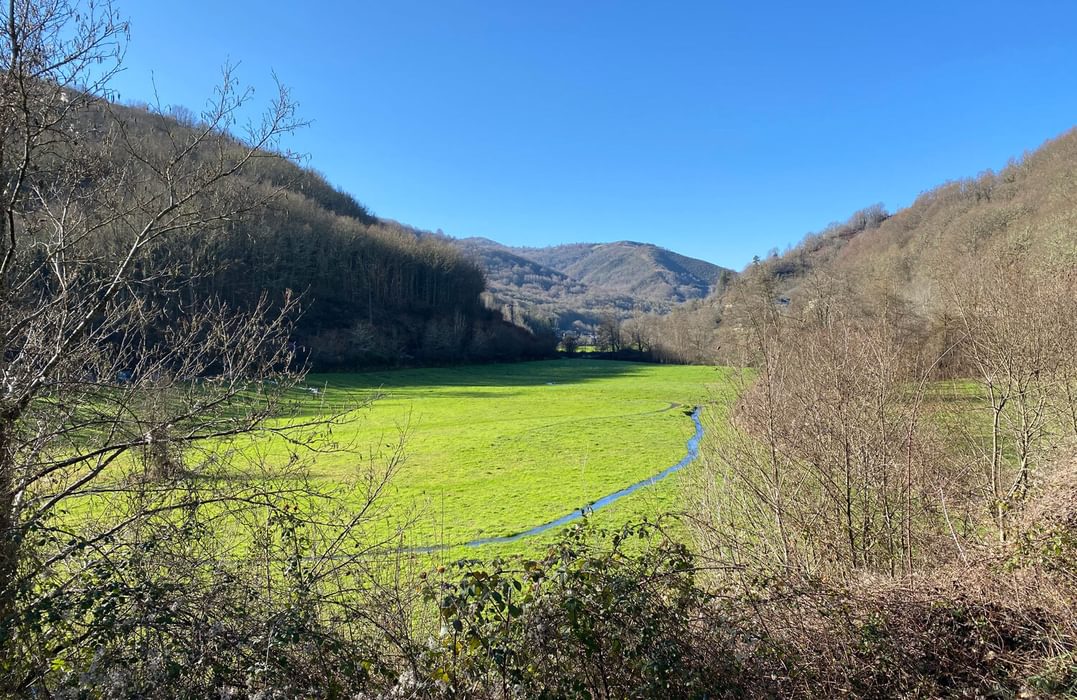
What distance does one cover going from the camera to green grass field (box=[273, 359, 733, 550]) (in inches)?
713

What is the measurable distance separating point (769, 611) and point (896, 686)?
4.14 ft

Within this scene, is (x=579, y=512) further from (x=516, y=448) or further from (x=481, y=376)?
(x=481, y=376)

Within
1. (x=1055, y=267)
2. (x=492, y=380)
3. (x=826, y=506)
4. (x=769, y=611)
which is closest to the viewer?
(x=769, y=611)

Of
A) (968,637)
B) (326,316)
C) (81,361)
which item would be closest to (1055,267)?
(968,637)

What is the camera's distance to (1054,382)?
44.5 ft

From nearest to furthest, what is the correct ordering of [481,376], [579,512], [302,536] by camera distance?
[302,536], [579,512], [481,376]

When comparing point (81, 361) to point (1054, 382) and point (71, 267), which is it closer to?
point (71, 267)

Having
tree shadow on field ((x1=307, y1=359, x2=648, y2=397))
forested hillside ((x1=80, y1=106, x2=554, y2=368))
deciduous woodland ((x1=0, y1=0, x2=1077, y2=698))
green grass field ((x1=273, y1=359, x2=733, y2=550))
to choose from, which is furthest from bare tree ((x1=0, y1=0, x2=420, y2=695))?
forested hillside ((x1=80, y1=106, x2=554, y2=368))

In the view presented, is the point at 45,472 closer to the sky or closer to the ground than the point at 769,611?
closer to the sky

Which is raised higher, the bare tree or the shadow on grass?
the bare tree

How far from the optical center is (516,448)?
102ft

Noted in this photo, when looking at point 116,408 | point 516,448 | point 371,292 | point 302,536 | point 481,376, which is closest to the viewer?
point 116,408

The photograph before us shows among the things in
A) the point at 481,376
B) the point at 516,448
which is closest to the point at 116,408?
the point at 516,448

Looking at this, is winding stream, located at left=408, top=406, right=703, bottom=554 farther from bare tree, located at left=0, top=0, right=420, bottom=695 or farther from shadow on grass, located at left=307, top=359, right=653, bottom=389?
shadow on grass, located at left=307, top=359, right=653, bottom=389
